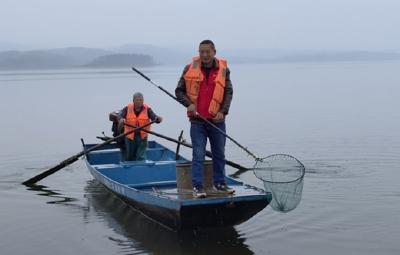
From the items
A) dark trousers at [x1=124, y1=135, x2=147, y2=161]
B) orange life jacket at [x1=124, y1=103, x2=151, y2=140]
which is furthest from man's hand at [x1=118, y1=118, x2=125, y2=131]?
dark trousers at [x1=124, y1=135, x2=147, y2=161]

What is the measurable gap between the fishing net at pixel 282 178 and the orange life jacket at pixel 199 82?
1.09 meters

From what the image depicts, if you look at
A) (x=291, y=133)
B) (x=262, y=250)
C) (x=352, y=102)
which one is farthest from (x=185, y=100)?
(x=352, y=102)

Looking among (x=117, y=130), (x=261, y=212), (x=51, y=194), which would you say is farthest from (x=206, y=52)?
(x=51, y=194)

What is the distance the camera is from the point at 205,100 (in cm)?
882

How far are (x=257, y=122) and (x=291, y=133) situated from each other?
14.3 ft

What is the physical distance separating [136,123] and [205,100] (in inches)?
173

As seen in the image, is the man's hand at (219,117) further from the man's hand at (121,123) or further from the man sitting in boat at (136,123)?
the man's hand at (121,123)

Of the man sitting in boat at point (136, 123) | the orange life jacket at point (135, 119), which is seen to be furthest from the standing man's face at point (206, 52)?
the orange life jacket at point (135, 119)

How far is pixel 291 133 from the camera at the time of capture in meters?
22.0

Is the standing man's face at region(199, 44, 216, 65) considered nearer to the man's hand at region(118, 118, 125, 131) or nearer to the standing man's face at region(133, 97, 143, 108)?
the standing man's face at region(133, 97, 143, 108)

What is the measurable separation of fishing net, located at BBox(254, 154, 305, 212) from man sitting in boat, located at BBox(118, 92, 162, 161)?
4.04 metres

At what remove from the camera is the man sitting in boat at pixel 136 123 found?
12875mm

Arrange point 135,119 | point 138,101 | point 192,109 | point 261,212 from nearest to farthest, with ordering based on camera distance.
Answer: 1. point 192,109
2. point 261,212
3. point 138,101
4. point 135,119

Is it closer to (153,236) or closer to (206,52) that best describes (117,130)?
(153,236)
